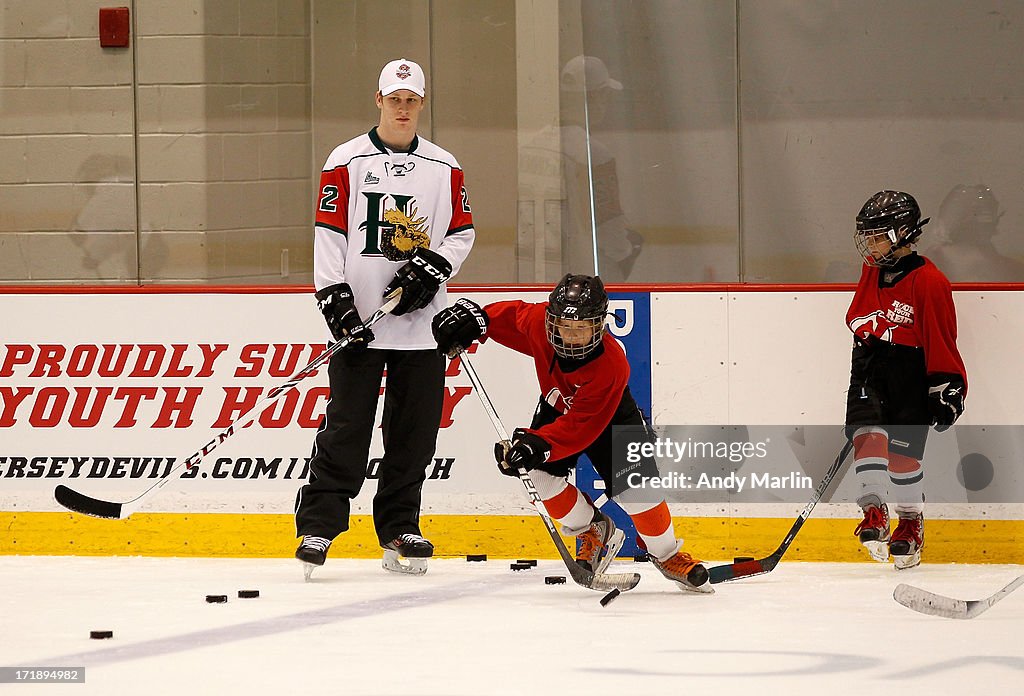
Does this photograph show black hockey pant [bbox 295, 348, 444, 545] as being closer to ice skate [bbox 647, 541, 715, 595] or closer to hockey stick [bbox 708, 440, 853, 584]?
ice skate [bbox 647, 541, 715, 595]

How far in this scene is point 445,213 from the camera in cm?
429

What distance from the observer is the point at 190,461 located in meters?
4.14

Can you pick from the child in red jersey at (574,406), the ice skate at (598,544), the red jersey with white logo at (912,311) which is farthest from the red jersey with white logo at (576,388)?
the red jersey with white logo at (912,311)

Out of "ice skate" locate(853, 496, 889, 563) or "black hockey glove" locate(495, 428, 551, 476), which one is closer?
"black hockey glove" locate(495, 428, 551, 476)

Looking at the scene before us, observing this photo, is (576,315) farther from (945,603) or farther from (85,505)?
(85,505)

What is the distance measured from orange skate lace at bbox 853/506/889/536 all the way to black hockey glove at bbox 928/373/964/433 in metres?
0.31

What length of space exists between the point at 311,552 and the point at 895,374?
173cm

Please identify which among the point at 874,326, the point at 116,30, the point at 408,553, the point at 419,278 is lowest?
the point at 408,553

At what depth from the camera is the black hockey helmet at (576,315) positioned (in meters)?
3.62

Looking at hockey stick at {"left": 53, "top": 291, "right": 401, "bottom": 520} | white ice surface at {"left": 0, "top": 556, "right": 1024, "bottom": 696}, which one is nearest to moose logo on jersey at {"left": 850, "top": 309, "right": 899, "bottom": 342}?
white ice surface at {"left": 0, "top": 556, "right": 1024, "bottom": 696}

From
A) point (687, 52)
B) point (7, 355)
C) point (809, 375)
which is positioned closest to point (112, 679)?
point (7, 355)

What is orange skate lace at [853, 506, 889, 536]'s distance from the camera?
13.9 ft

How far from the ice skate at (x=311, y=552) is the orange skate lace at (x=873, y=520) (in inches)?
59.8

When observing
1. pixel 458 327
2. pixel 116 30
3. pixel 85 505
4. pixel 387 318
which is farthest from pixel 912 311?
pixel 116 30
